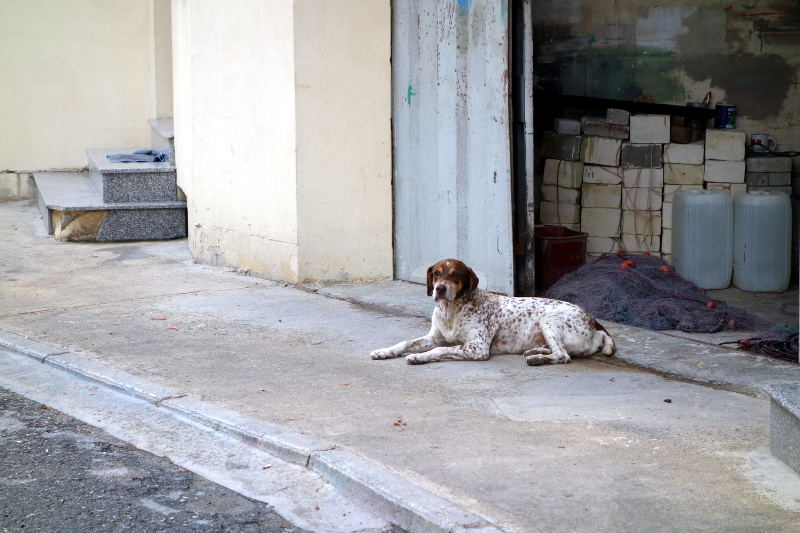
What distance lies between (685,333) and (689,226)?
7.68 feet

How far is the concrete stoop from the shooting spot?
10344 millimetres

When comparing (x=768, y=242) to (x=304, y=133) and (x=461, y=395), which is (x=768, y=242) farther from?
(x=461, y=395)

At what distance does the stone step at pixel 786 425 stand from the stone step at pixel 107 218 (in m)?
7.78

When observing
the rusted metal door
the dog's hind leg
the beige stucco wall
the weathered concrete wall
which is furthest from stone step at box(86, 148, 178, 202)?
the dog's hind leg

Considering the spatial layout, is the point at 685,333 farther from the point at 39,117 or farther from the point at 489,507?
the point at 39,117

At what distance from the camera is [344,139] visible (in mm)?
8266

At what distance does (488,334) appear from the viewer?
5984 mm

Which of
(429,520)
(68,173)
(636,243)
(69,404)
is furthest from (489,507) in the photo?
(68,173)

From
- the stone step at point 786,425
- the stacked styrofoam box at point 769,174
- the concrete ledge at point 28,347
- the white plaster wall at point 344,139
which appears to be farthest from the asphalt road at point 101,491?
the stacked styrofoam box at point 769,174

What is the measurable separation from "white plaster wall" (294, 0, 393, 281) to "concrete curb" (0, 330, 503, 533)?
2795 millimetres

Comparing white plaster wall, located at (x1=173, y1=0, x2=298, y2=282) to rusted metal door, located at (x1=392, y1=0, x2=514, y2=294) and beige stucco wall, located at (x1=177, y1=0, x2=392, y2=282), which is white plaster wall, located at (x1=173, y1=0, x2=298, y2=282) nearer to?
beige stucco wall, located at (x1=177, y1=0, x2=392, y2=282)

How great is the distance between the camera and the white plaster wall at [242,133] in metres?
8.20

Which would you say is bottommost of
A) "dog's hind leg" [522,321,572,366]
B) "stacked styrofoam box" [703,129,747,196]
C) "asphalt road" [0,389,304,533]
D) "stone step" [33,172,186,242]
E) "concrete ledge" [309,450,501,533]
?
"asphalt road" [0,389,304,533]

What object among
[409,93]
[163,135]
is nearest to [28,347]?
[409,93]
